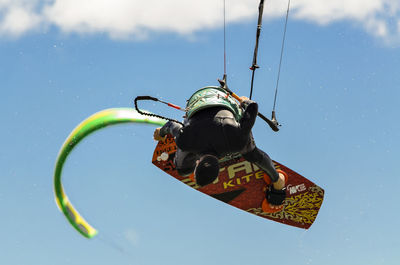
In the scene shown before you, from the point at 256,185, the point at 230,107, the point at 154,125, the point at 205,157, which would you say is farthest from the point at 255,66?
the point at 256,185

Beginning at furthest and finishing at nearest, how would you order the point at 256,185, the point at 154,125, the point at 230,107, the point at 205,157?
the point at 256,185 → the point at 154,125 → the point at 230,107 → the point at 205,157

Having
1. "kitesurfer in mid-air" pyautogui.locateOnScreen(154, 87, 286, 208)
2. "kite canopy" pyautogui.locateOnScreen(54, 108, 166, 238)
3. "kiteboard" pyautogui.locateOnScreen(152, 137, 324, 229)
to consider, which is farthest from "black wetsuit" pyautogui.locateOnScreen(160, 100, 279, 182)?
"kiteboard" pyautogui.locateOnScreen(152, 137, 324, 229)

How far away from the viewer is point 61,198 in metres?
8.76

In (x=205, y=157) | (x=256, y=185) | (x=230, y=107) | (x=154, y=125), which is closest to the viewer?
(x=205, y=157)

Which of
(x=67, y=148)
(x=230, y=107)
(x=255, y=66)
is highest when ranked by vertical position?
(x=255, y=66)

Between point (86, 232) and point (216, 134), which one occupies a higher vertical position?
point (216, 134)

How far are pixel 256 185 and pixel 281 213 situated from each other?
77cm

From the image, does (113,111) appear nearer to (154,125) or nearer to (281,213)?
(154,125)

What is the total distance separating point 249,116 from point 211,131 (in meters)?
0.42

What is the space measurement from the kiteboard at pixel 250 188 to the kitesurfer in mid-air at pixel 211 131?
6.85 ft

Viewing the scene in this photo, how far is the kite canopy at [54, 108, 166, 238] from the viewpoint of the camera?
8.29 meters

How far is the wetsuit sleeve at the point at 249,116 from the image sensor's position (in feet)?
20.8

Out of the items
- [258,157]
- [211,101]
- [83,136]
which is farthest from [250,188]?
[211,101]

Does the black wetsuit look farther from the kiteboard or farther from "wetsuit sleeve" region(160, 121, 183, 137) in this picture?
the kiteboard
